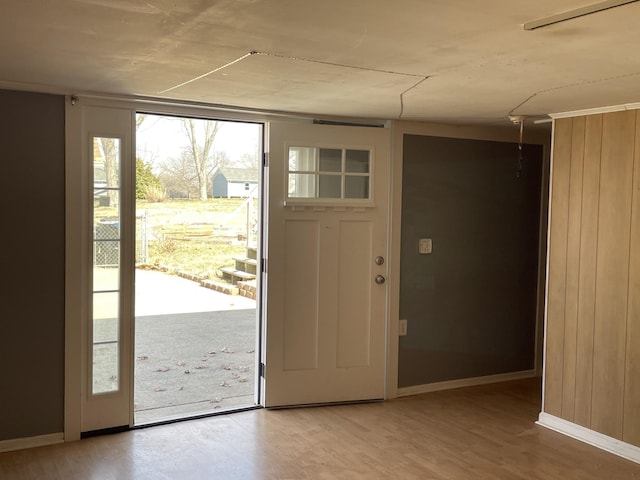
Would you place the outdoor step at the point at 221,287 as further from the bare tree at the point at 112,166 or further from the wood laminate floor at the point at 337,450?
the bare tree at the point at 112,166

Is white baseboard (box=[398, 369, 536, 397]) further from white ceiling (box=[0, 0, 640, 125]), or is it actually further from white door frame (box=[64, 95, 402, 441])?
white door frame (box=[64, 95, 402, 441])

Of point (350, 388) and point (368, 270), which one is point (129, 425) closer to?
point (350, 388)

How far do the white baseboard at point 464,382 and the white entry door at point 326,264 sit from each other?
11.5 inches

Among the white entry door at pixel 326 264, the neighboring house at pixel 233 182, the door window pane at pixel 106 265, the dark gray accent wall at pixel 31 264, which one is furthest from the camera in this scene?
the neighboring house at pixel 233 182

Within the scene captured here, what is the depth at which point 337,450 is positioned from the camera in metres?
3.69

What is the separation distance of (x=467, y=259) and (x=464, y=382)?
1.00m

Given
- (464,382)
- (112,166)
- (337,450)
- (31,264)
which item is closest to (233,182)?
(464,382)

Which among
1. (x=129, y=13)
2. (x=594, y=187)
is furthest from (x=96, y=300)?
(x=594, y=187)

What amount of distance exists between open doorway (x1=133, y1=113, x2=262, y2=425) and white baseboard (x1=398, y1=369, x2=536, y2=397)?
216 cm

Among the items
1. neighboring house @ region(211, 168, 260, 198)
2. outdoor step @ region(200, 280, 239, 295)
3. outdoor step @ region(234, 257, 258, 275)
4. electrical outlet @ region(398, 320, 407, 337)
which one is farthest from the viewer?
neighboring house @ region(211, 168, 260, 198)

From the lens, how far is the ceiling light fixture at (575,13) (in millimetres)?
1862

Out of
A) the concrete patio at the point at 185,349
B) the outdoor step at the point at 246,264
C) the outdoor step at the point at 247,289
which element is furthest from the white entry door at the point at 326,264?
the outdoor step at the point at 246,264

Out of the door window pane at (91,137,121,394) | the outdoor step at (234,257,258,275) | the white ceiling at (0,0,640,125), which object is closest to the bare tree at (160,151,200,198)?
the outdoor step at (234,257,258,275)

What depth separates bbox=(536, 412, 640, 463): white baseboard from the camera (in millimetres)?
3682
